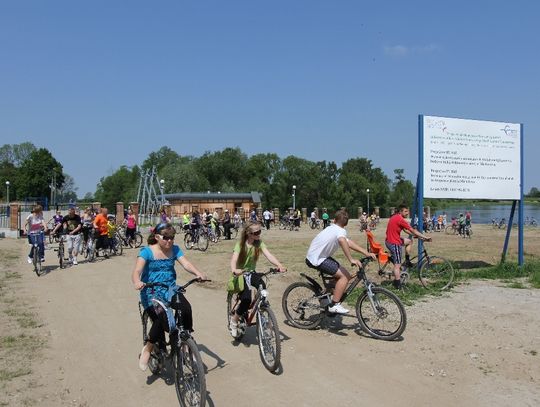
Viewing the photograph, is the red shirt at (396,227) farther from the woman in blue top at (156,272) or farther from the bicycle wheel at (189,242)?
the bicycle wheel at (189,242)

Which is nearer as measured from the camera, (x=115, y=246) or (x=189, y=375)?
(x=189, y=375)

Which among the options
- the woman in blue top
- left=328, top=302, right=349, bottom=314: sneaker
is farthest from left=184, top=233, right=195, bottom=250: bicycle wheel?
the woman in blue top

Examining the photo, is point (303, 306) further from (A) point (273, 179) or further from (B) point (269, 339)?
(A) point (273, 179)

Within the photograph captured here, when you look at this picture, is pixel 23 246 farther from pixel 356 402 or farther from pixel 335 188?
pixel 335 188

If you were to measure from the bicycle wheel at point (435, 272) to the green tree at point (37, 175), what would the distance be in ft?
310

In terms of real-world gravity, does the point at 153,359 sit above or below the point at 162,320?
below

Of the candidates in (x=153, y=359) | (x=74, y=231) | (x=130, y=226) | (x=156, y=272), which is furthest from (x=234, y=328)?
(x=130, y=226)

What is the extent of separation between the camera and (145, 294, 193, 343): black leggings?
4.82m

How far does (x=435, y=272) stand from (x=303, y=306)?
412 cm

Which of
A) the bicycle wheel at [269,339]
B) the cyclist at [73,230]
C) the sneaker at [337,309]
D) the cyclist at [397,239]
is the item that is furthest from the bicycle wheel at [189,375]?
the cyclist at [73,230]

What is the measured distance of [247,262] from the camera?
6.35 m

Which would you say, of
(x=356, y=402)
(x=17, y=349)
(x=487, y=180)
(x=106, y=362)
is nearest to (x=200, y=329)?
(x=106, y=362)

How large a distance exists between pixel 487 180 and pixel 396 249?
425 centimetres

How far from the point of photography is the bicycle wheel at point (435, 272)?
9977mm
